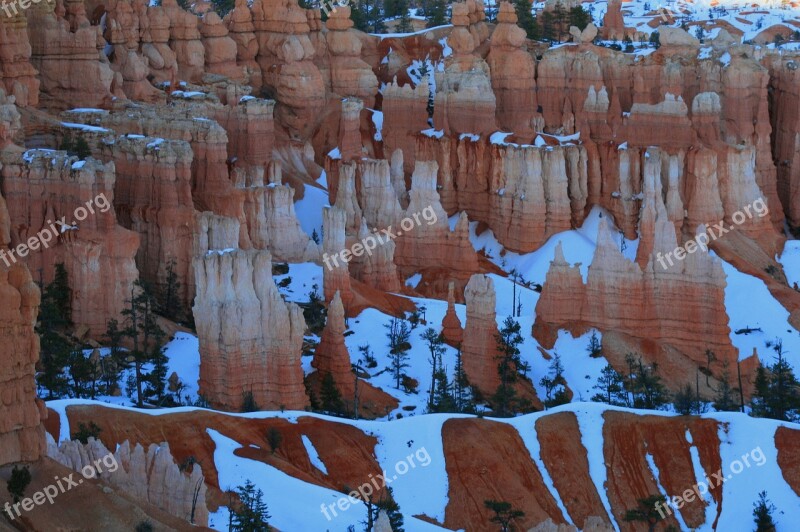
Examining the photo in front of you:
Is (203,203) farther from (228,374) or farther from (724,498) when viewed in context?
(724,498)

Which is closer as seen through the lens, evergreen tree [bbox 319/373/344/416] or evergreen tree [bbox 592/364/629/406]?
evergreen tree [bbox 319/373/344/416]

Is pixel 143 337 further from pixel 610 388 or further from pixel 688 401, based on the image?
pixel 688 401

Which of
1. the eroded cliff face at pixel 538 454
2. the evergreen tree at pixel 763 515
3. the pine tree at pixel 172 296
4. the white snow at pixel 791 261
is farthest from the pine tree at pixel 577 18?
the evergreen tree at pixel 763 515

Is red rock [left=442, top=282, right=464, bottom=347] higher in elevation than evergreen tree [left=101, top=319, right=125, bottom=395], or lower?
lower

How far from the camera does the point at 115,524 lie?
136ft

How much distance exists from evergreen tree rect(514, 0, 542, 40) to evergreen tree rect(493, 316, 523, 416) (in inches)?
1503

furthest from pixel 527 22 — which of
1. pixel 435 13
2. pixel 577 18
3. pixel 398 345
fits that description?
pixel 398 345

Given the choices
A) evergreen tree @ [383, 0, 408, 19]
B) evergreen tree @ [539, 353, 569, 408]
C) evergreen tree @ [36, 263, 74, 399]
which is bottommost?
evergreen tree @ [539, 353, 569, 408]

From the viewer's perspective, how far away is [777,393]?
70438 mm

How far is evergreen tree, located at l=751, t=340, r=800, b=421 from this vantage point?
69250 mm

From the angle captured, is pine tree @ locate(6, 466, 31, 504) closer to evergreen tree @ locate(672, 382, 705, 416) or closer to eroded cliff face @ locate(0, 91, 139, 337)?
eroded cliff face @ locate(0, 91, 139, 337)

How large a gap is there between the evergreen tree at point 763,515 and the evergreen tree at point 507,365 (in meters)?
11.9

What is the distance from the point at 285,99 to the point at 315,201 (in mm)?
8894

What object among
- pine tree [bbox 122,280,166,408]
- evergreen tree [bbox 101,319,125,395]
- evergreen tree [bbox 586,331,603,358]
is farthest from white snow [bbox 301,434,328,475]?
evergreen tree [bbox 586,331,603,358]
